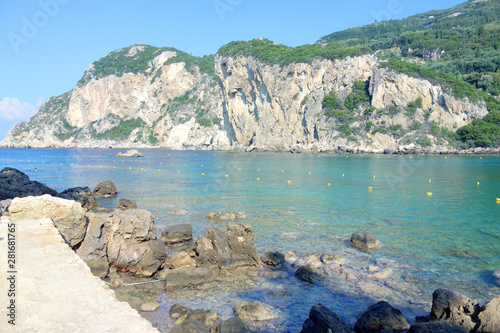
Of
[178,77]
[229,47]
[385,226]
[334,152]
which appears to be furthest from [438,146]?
[178,77]

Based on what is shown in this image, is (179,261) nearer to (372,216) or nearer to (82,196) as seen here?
(372,216)

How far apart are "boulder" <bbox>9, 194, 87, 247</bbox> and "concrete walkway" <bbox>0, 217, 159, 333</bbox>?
2.06 meters

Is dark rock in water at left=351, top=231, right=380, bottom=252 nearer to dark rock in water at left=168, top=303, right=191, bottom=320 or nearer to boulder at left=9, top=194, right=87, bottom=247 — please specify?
dark rock in water at left=168, top=303, right=191, bottom=320

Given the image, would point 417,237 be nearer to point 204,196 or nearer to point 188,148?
point 204,196

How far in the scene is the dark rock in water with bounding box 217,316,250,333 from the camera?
7.52 metres

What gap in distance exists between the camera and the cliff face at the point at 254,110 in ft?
299

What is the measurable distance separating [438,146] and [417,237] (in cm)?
8131

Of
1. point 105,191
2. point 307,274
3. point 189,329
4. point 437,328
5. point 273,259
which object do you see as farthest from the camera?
point 105,191

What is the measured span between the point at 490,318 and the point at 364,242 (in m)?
7.54

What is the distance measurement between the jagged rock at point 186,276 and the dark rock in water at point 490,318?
280 inches

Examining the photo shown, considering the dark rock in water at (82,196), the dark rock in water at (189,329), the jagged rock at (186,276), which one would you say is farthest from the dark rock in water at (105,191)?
the dark rock in water at (189,329)

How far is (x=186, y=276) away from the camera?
35.0 feet

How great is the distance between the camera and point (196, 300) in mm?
9516

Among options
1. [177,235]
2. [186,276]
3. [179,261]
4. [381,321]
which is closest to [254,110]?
[177,235]
